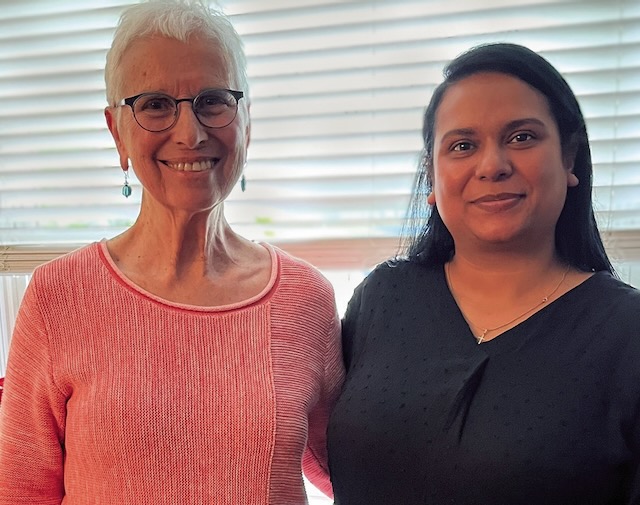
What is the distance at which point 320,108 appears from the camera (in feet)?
5.21

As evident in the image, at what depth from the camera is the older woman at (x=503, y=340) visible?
3.04 ft

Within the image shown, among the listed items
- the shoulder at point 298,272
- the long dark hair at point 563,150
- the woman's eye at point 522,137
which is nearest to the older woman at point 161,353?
the shoulder at point 298,272

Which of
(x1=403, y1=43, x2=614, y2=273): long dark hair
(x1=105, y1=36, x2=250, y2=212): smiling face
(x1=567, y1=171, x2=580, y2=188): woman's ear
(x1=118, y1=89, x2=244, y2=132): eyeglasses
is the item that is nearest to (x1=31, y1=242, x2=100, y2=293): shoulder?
(x1=105, y1=36, x2=250, y2=212): smiling face

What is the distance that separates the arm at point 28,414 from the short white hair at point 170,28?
1.53 feet

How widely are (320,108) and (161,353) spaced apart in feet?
2.81

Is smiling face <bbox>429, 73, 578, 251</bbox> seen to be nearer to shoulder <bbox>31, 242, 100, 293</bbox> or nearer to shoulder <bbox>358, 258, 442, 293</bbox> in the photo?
shoulder <bbox>358, 258, 442, 293</bbox>

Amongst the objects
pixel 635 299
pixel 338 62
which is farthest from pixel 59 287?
pixel 635 299

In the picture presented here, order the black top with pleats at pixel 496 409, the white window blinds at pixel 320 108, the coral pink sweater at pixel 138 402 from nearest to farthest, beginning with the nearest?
1. the black top with pleats at pixel 496 409
2. the coral pink sweater at pixel 138 402
3. the white window blinds at pixel 320 108

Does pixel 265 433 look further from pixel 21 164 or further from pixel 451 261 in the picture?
pixel 21 164

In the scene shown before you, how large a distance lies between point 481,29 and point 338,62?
39cm

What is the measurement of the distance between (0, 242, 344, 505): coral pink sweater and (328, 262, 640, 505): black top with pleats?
163 mm

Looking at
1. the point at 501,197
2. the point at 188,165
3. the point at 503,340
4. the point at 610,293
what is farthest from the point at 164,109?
the point at 610,293

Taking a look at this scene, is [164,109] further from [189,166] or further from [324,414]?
[324,414]

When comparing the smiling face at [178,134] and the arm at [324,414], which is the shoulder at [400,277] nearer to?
the arm at [324,414]
